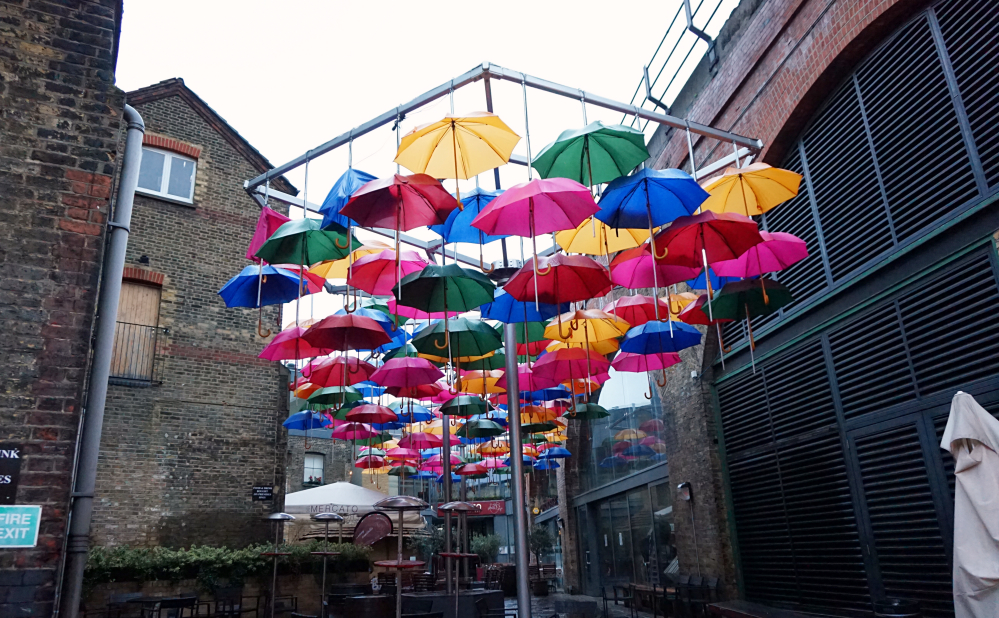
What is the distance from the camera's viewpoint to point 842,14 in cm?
779

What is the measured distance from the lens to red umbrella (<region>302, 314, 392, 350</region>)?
768 cm

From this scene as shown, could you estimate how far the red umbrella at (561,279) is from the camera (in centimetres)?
676

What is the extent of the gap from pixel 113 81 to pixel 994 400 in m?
7.62

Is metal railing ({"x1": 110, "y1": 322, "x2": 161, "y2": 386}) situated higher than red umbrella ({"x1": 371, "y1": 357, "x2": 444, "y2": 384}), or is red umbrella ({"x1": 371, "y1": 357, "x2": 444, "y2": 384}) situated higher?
metal railing ({"x1": 110, "y1": 322, "x2": 161, "y2": 386})

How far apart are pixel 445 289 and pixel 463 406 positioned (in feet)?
16.2

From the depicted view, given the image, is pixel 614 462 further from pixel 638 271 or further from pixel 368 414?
pixel 638 271

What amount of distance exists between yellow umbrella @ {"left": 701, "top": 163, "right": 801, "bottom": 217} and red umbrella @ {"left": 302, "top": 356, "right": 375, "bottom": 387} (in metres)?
5.25

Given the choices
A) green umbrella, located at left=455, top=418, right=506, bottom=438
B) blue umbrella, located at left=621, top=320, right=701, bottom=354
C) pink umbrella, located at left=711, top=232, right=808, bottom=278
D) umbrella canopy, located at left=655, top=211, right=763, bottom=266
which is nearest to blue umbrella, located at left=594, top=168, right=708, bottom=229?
umbrella canopy, located at left=655, top=211, right=763, bottom=266

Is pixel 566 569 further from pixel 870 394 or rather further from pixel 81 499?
pixel 81 499

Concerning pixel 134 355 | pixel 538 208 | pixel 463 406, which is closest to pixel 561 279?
pixel 538 208

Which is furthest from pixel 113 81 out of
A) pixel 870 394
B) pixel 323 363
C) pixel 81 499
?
pixel 870 394

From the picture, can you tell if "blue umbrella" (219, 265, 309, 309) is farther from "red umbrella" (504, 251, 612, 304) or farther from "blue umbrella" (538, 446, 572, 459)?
"blue umbrella" (538, 446, 572, 459)

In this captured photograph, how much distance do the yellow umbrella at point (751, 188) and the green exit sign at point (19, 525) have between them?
19.3 feet

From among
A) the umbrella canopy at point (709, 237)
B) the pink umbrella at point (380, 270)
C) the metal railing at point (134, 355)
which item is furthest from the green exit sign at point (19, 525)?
the metal railing at point (134, 355)
